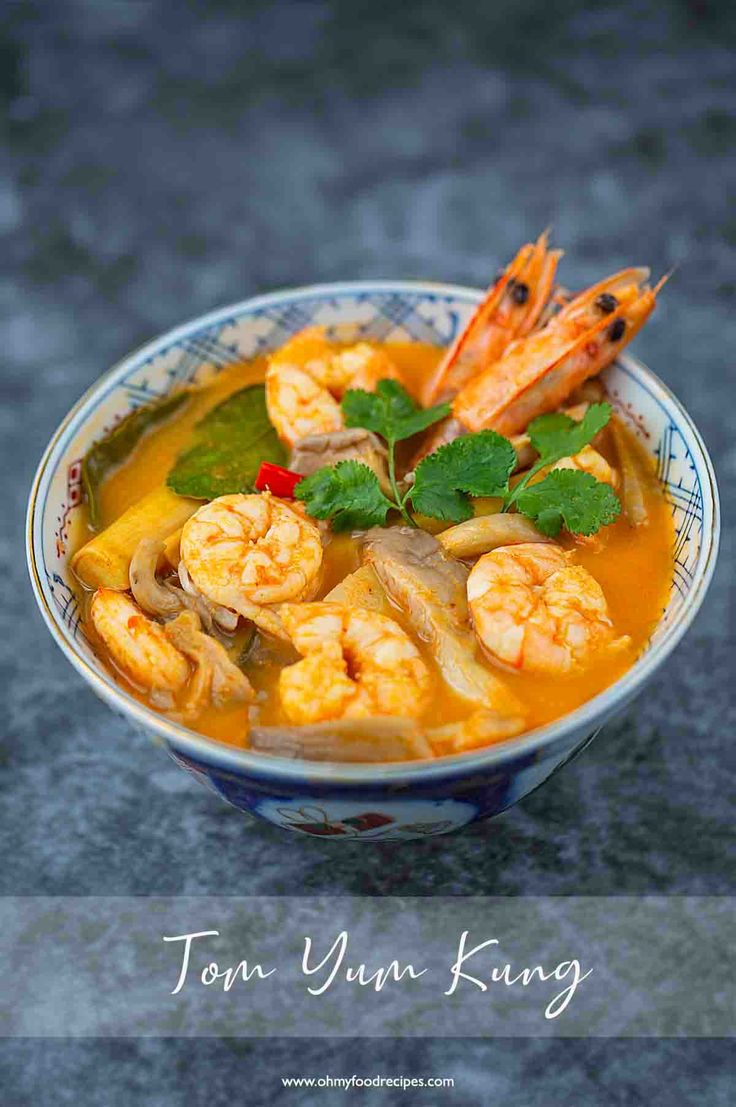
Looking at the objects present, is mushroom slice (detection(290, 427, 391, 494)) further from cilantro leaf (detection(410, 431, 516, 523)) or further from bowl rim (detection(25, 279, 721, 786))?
bowl rim (detection(25, 279, 721, 786))

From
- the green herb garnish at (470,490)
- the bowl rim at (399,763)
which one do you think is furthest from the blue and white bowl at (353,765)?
the green herb garnish at (470,490)

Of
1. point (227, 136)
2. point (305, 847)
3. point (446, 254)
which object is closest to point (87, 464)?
point (305, 847)

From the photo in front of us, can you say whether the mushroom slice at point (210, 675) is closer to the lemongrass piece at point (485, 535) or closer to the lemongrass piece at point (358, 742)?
the lemongrass piece at point (358, 742)

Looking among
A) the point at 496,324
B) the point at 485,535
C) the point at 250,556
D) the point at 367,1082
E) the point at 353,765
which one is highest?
the point at 496,324

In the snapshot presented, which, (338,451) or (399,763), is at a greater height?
(338,451)

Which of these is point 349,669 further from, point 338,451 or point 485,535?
point 338,451

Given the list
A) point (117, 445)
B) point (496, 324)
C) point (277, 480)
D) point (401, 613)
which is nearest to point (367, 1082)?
point (401, 613)

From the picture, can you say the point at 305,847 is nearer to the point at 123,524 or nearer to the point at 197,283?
the point at 123,524
